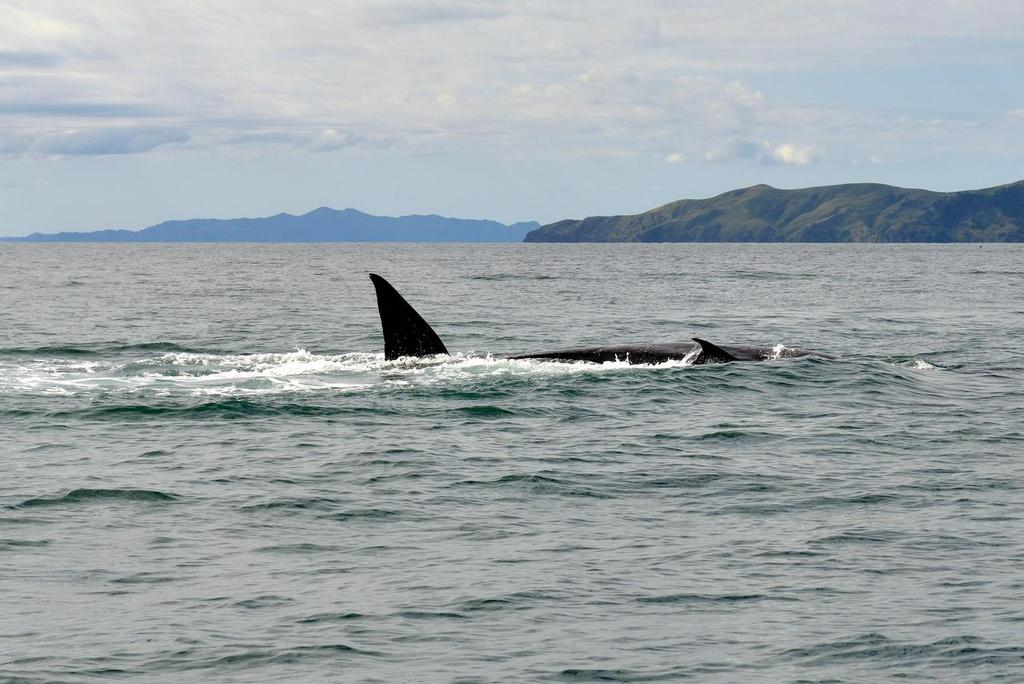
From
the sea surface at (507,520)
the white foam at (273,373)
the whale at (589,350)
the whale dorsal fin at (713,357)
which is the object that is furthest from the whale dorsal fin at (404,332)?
the whale dorsal fin at (713,357)

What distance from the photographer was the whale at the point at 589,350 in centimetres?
2644

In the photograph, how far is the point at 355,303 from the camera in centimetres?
6331

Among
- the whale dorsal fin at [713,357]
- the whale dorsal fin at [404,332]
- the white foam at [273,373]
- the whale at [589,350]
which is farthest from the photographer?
the whale at [589,350]

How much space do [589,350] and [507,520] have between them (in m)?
13.4

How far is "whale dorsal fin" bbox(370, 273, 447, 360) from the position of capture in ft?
85.4

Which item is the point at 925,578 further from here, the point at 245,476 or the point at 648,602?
the point at 245,476

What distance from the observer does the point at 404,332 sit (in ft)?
88.5

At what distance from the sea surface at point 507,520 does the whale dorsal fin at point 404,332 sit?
466 mm

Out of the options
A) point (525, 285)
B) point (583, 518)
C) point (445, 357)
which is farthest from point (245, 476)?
point (525, 285)

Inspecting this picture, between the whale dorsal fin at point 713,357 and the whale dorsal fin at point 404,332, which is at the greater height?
the whale dorsal fin at point 404,332

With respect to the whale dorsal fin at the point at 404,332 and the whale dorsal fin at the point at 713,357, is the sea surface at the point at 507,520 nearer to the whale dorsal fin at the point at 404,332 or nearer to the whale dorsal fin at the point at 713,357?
the whale dorsal fin at the point at 404,332

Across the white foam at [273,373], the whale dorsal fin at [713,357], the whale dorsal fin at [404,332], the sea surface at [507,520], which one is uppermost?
the whale dorsal fin at [404,332]

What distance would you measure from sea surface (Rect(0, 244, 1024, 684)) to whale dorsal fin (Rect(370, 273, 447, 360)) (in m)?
0.47

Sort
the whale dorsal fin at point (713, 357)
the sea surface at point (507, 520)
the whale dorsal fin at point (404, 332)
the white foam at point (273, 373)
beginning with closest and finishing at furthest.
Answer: the sea surface at point (507, 520)
the white foam at point (273, 373)
the whale dorsal fin at point (404, 332)
the whale dorsal fin at point (713, 357)
